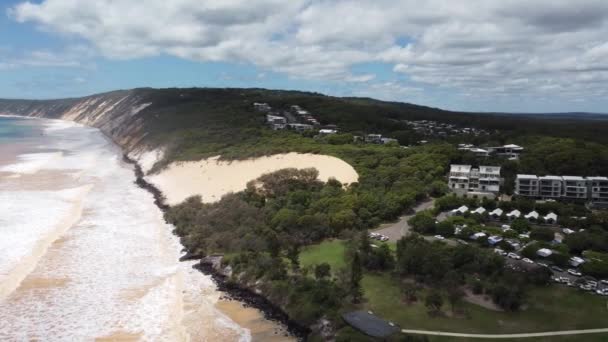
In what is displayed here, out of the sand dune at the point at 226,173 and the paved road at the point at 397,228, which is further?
the sand dune at the point at 226,173

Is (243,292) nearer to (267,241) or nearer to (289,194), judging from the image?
(267,241)

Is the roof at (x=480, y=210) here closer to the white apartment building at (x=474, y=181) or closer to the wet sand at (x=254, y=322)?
the white apartment building at (x=474, y=181)

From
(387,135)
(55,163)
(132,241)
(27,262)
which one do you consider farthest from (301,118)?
(27,262)

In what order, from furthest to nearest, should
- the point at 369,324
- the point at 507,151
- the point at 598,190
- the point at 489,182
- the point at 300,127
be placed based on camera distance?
the point at 300,127 < the point at 507,151 < the point at 489,182 < the point at 598,190 < the point at 369,324

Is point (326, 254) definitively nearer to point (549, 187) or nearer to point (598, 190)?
point (549, 187)

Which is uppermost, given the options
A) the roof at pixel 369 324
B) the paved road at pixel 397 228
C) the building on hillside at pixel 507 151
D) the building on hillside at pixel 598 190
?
the building on hillside at pixel 507 151

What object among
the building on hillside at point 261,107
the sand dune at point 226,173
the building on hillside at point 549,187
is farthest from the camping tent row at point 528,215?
the building on hillside at point 261,107

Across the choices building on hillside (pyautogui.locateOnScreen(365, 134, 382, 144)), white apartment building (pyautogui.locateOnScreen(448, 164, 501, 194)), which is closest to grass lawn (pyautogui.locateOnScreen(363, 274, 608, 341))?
white apartment building (pyautogui.locateOnScreen(448, 164, 501, 194))

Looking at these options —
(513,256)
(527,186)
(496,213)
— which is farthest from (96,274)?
(527,186)
